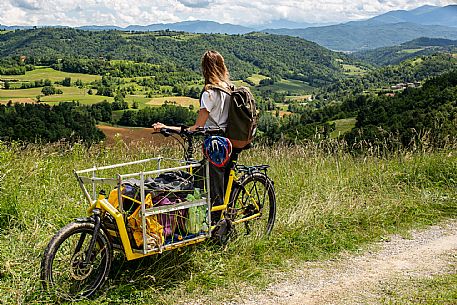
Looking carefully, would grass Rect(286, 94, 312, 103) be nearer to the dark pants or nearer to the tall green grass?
the tall green grass

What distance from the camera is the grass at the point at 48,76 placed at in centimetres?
8600

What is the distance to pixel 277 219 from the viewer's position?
598cm

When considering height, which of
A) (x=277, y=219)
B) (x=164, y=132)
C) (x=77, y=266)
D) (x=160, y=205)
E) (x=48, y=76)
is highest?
(x=164, y=132)

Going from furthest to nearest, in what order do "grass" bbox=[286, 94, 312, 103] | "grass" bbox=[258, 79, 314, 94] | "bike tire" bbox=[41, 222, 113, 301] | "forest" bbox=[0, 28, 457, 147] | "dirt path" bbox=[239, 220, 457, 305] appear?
"grass" bbox=[258, 79, 314, 94], "grass" bbox=[286, 94, 312, 103], "forest" bbox=[0, 28, 457, 147], "dirt path" bbox=[239, 220, 457, 305], "bike tire" bbox=[41, 222, 113, 301]

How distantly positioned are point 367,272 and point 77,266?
2.83 metres

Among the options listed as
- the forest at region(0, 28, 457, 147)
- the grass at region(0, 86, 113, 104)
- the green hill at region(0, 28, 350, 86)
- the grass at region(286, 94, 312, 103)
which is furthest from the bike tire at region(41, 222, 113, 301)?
the green hill at region(0, 28, 350, 86)

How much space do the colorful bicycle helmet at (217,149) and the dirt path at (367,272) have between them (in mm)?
1298

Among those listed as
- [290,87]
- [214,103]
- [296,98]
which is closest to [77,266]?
[214,103]

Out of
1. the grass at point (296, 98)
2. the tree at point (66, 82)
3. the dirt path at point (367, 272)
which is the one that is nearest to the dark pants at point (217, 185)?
the dirt path at point (367, 272)

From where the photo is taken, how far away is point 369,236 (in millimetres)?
5832

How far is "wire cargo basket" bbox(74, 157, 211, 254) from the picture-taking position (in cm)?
402

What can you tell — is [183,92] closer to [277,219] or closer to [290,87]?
[290,87]

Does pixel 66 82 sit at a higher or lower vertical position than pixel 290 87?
higher

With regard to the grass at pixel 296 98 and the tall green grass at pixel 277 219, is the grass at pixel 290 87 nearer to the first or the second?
the grass at pixel 296 98
